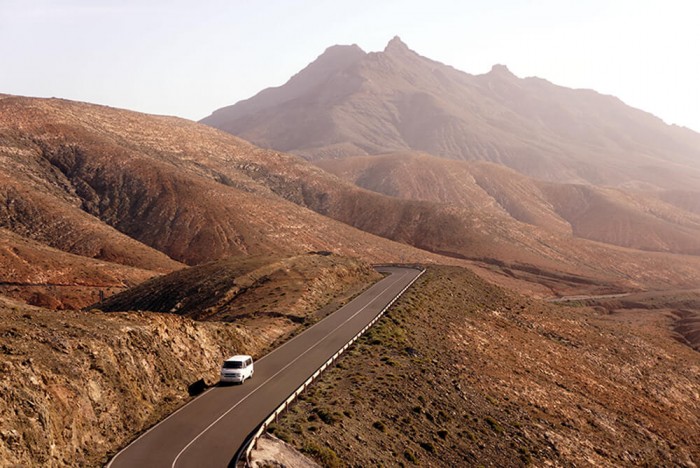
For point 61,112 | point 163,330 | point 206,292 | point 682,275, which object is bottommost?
point 682,275

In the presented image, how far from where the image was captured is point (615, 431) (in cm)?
3931

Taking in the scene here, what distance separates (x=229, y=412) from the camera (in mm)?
24016

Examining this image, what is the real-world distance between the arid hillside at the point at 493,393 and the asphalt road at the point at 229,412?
1.46 meters

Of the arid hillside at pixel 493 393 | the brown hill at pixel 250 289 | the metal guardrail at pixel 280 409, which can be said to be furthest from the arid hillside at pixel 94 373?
the brown hill at pixel 250 289

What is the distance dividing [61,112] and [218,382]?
4890 inches

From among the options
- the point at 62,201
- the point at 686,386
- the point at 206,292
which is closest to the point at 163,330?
the point at 206,292

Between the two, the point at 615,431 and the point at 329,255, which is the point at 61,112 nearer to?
the point at 329,255

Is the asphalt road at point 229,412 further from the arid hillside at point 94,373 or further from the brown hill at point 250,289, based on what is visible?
the brown hill at point 250,289

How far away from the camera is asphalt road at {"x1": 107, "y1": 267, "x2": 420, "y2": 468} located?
19891mm

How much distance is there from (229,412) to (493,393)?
64.0 ft

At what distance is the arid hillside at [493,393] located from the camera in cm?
2595

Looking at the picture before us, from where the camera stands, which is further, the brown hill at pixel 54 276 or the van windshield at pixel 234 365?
the brown hill at pixel 54 276

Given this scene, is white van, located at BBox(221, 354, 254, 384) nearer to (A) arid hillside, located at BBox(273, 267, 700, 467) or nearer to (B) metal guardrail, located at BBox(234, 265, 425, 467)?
(B) metal guardrail, located at BBox(234, 265, 425, 467)

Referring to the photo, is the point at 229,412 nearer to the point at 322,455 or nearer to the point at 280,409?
the point at 280,409
